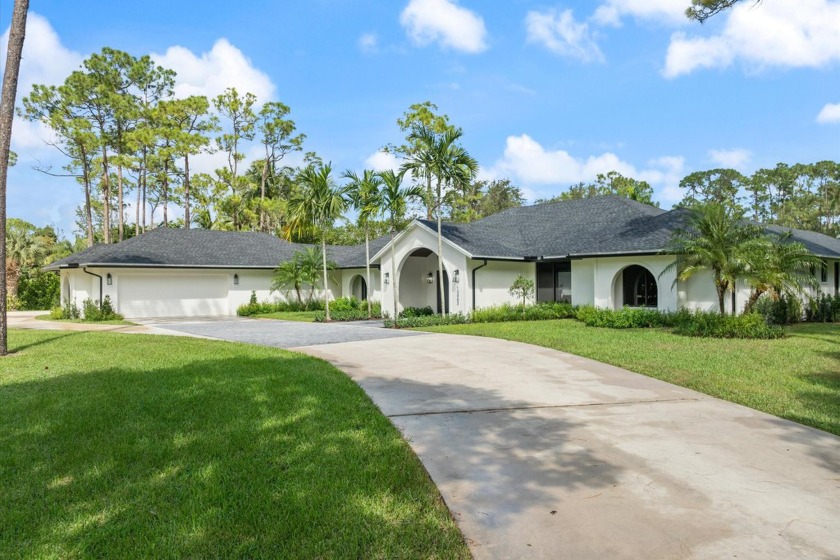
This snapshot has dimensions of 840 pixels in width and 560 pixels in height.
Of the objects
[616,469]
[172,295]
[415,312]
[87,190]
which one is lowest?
[616,469]

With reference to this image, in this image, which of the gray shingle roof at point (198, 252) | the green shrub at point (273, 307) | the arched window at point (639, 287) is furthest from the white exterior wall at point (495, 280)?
the green shrub at point (273, 307)

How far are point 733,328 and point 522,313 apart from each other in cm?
735

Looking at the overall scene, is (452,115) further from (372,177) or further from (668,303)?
(668,303)

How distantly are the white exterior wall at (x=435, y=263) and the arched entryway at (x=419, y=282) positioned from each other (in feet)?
0.82

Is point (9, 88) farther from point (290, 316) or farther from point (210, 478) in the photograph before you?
point (290, 316)

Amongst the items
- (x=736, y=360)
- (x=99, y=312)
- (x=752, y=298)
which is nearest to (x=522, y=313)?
(x=752, y=298)

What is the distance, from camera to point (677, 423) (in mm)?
5547

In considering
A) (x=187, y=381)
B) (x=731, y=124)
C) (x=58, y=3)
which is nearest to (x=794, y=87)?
(x=731, y=124)

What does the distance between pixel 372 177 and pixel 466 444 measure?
49.3ft

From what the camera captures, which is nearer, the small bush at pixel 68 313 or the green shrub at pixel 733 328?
the green shrub at pixel 733 328

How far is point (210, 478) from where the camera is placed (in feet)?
12.9

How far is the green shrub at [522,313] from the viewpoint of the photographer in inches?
744

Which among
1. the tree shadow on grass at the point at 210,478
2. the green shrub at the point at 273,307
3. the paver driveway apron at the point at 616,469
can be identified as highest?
the green shrub at the point at 273,307

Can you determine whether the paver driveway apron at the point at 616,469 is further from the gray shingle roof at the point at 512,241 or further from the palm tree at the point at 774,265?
the gray shingle roof at the point at 512,241
